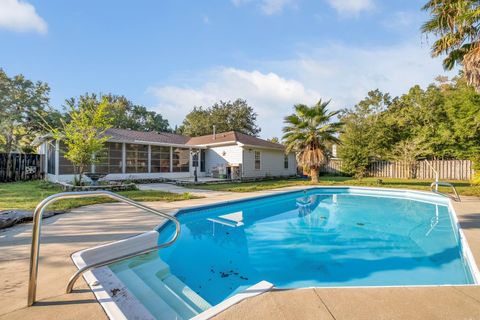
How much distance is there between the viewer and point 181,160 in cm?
1792

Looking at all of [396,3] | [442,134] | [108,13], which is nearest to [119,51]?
[108,13]

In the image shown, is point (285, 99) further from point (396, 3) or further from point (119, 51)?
point (119, 51)

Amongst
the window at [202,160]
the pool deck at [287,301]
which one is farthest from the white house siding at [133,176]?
the pool deck at [287,301]

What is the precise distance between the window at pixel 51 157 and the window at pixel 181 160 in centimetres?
697

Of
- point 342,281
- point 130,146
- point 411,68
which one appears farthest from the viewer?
point 130,146

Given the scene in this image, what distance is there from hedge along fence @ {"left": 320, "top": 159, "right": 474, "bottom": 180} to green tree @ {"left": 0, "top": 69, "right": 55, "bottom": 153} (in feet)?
74.9

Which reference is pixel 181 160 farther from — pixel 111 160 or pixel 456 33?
pixel 456 33

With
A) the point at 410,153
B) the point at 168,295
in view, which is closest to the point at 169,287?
the point at 168,295

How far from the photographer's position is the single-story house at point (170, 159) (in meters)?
14.2

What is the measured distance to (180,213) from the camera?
23.1 ft

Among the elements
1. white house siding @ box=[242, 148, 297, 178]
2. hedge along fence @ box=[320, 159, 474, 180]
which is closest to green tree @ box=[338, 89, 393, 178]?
hedge along fence @ box=[320, 159, 474, 180]

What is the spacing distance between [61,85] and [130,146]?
11.2 meters

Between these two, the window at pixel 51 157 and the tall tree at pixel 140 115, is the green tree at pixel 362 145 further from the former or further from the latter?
the tall tree at pixel 140 115

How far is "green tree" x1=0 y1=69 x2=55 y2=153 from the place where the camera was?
16922mm
